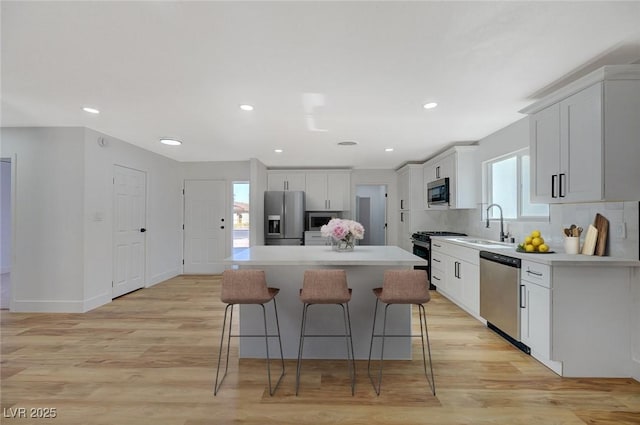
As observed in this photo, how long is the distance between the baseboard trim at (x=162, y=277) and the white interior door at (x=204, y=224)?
0.25 metres

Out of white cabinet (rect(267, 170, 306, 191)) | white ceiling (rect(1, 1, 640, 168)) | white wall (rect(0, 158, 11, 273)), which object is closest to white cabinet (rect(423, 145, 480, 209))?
white ceiling (rect(1, 1, 640, 168))

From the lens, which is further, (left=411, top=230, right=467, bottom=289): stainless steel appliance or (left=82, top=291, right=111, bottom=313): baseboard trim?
(left=411, top=230, right=467, bottom=289): stainless steel appliance

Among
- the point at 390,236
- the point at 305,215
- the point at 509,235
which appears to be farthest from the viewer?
the point at 390,236

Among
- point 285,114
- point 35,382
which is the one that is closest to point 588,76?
point 285,114

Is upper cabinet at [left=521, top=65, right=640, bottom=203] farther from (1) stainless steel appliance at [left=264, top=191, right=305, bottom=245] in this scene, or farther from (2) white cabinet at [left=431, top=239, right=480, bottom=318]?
(1) stainless steel appliance at [left=264, top=191, right=305, bottom=245]

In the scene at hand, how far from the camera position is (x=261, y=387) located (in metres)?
2.32

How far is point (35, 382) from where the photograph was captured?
93.6 inches

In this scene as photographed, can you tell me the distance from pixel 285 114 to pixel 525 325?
3058 mm

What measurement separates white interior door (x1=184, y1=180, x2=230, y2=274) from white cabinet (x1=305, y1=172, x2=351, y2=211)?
1808 mm

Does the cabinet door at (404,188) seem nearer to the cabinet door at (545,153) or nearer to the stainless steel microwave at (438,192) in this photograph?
the stainless steel microwave at (438,192)

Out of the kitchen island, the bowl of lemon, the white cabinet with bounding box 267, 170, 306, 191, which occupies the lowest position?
the kitchen island

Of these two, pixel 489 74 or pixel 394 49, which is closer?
pixel 394 49

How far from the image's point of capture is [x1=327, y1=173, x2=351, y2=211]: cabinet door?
6809mm

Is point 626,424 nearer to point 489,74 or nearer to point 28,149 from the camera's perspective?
point 489,74
